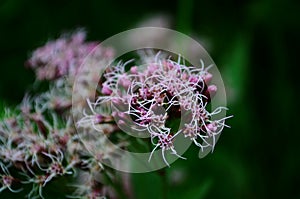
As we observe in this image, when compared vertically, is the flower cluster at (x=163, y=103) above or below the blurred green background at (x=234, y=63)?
below

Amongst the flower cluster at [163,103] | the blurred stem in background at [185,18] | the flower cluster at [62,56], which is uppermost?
the blurred stem in background at [185,18]

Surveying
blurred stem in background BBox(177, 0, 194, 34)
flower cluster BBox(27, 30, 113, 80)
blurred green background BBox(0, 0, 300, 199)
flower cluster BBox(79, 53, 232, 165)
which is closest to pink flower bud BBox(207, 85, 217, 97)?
flower cluster BBox(79, 53, 232, 165)

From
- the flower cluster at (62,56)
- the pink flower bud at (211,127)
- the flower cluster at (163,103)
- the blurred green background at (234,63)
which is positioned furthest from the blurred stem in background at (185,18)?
the pink flower bud at (211,127)

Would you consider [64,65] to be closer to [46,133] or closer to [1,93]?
[46,133]

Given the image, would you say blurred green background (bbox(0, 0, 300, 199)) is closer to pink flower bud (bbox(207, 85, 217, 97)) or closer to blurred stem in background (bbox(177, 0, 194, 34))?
blurred stem in background (bbox(177, 0, 194, 34))

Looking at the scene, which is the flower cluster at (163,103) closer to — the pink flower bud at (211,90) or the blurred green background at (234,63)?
the pink flower bud at (211,90)

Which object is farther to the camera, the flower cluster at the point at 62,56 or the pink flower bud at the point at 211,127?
the flower cluster at the point at 62,56
